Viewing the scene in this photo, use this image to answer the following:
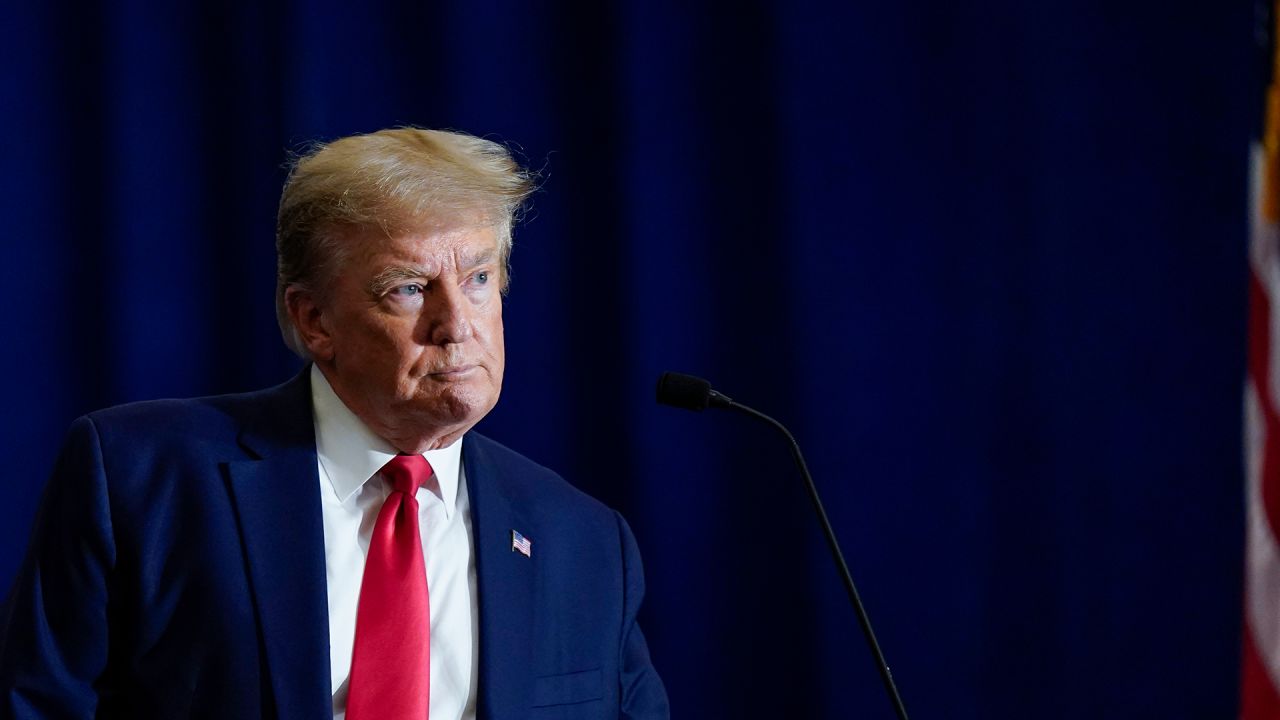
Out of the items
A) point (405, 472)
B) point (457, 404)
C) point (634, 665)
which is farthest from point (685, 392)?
point (634, 665)

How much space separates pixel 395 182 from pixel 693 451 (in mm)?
1101

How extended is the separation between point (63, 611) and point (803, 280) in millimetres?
1564

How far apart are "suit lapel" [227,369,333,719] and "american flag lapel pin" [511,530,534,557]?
29cm

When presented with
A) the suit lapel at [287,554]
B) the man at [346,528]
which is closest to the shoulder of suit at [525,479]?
the man at [346,528]

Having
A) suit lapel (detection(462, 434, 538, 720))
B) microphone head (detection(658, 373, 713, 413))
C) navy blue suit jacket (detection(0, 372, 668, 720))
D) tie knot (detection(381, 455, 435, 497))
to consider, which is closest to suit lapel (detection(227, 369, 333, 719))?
navy blue suit jacket (detection(0, 372, 668, 720))

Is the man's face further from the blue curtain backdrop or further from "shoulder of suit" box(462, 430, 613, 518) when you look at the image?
the blue curtain backdrop

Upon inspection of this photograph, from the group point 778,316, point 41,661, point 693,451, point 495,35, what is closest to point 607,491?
point 693,451

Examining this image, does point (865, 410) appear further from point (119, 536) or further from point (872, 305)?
point (119, 536)

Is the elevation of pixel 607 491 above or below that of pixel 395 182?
below

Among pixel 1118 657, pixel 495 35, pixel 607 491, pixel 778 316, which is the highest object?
pixel 495 35

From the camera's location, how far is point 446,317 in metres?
1.75

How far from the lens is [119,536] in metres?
1.65

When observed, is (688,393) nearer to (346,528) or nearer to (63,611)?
(346,528)

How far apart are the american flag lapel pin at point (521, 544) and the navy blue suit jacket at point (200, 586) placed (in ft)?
0.04
